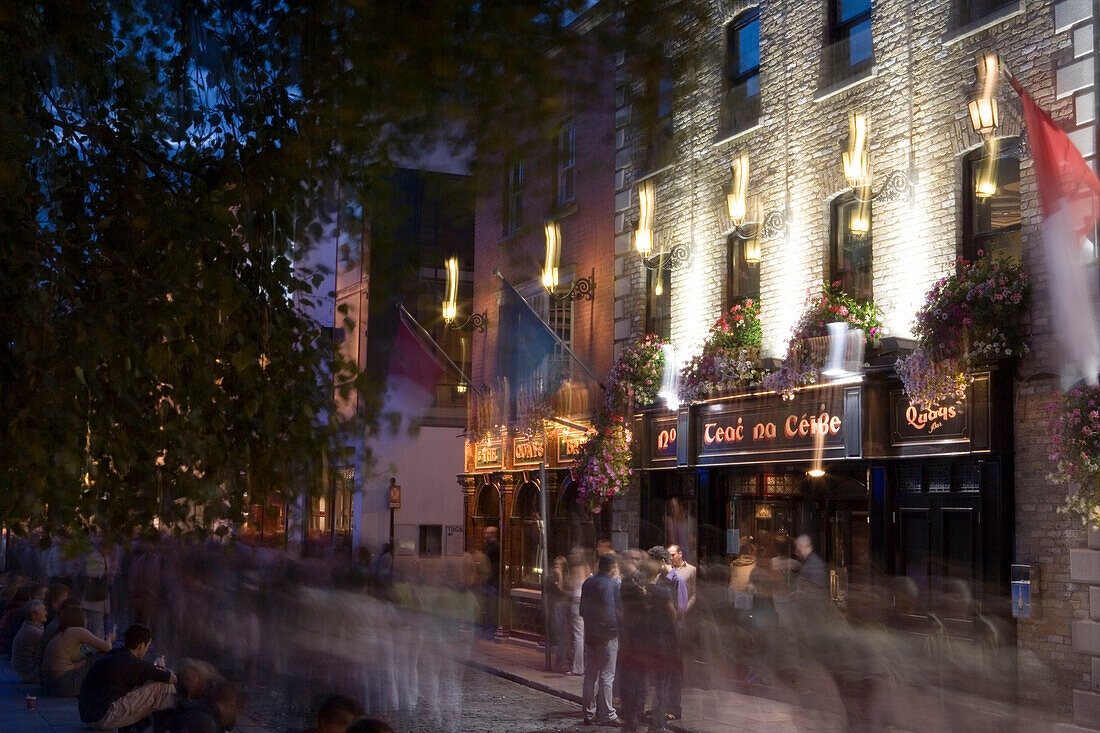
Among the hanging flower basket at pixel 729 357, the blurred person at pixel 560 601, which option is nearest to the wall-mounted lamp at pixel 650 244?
the hanging flower basket at pixel 729 357

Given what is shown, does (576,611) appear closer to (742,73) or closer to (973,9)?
(742,73)

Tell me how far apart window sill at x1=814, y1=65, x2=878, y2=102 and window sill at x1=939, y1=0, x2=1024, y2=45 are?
1.19 meters

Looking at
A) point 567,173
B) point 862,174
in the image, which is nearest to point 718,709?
point 862,174

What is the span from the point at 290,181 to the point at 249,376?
1.02 metres

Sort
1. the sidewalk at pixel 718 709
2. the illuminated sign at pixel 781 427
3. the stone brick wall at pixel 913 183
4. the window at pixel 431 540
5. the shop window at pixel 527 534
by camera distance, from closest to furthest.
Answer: the stone brick wall at pixel 913 183 → the sidewalk at pixel 718 709 → the illuminated sign at pixel 781 427 → the shop window at pixel 527 534 → the window at pixel 431 540

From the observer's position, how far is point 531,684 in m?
16.6

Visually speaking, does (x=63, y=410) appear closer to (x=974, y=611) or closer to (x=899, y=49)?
(x=974, y=611)

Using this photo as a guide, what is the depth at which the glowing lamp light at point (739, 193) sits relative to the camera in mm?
17062

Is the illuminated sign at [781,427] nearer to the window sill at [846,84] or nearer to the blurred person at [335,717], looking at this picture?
the window sill at [846,84]

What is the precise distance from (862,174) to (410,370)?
9.11m

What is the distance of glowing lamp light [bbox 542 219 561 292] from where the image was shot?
64.1 ft

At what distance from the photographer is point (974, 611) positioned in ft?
43.6

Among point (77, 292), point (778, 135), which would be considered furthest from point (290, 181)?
point (778, 135)

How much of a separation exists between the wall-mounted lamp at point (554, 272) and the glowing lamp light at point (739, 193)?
3053 millimetres
